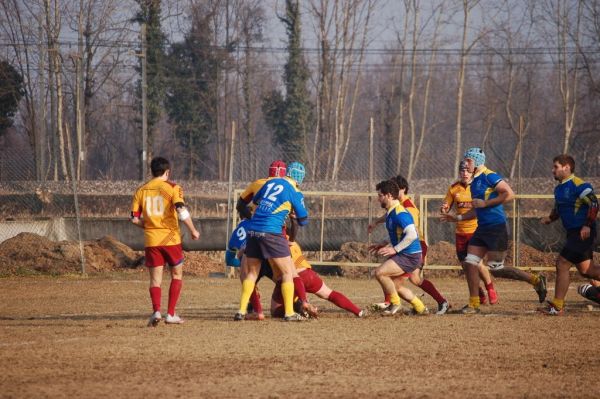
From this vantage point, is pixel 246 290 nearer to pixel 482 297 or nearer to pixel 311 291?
pixel 311 291

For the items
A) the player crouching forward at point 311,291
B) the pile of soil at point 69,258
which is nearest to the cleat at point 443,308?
the player crouching forward at point 311,291

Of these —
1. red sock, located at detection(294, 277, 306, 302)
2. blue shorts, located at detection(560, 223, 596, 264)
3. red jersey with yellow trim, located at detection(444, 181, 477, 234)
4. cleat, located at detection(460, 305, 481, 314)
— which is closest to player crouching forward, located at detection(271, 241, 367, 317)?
red sock, located at detection(294, 277, 306, 302)

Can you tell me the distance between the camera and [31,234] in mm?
20234

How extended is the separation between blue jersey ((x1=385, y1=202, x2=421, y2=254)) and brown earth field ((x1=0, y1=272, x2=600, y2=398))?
0.86 meters

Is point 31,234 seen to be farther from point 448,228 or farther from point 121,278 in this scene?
point 448,228

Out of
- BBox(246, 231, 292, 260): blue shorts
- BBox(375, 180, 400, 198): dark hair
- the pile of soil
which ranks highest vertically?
BBox(375, 180, 400, 198): dark hair

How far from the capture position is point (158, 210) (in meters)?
10.4

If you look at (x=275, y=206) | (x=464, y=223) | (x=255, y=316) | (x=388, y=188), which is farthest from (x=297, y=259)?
(x=464, y=223)

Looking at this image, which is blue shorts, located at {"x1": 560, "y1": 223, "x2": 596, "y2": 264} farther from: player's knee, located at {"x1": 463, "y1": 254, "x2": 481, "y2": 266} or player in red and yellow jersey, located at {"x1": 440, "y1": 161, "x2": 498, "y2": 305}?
player in red and yellow jersey, located at {"x1": 440, "y1": 161, "x2": 498, "y2": 305}

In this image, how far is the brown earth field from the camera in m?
6.48

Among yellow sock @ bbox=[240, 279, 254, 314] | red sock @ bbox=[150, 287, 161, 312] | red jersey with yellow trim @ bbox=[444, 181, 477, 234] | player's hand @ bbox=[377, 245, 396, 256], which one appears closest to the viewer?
red sock @ bbox=[150, 287, 161, 312]

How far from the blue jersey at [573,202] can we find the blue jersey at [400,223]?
6.07 feet

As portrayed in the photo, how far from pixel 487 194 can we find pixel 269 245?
10.5 ft

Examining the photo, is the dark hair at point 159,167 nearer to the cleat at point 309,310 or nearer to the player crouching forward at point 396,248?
the cleat at point 309,310
